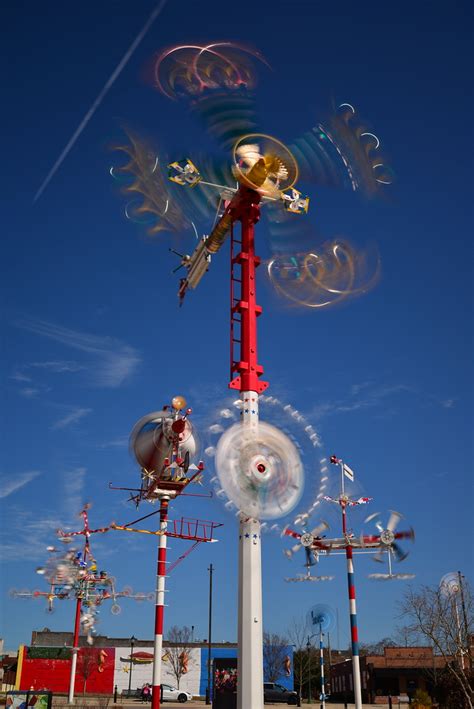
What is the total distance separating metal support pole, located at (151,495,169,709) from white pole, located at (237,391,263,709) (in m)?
4.81

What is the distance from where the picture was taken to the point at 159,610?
2464 cm

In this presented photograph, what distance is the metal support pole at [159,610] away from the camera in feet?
79.5

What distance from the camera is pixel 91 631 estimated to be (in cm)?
3403

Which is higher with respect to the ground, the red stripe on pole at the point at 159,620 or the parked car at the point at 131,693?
the red stripe on pole at the point at 159,620

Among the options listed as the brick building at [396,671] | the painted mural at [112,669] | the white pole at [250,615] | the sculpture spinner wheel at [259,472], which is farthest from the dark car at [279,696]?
the sculpture spinner wheel at [259,472]

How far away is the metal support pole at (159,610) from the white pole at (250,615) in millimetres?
4806

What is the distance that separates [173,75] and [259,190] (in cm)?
519

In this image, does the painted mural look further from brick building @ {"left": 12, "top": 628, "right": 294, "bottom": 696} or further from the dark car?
the dark car

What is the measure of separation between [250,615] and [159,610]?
558 cm

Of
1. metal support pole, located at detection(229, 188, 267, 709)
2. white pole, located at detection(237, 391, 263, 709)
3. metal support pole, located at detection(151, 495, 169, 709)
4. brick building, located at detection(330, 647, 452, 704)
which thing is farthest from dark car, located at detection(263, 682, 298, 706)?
white pole, located at detection(237, 391, 263, 709)

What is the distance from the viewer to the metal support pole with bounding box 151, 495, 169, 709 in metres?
24.2

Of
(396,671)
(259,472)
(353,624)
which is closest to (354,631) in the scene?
(353,624)

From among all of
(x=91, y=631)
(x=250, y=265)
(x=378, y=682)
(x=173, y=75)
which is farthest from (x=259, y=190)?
(x=378, y=682)

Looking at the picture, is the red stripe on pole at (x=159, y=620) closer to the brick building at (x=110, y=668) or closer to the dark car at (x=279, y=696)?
the dark car at (x=279, y=696)
